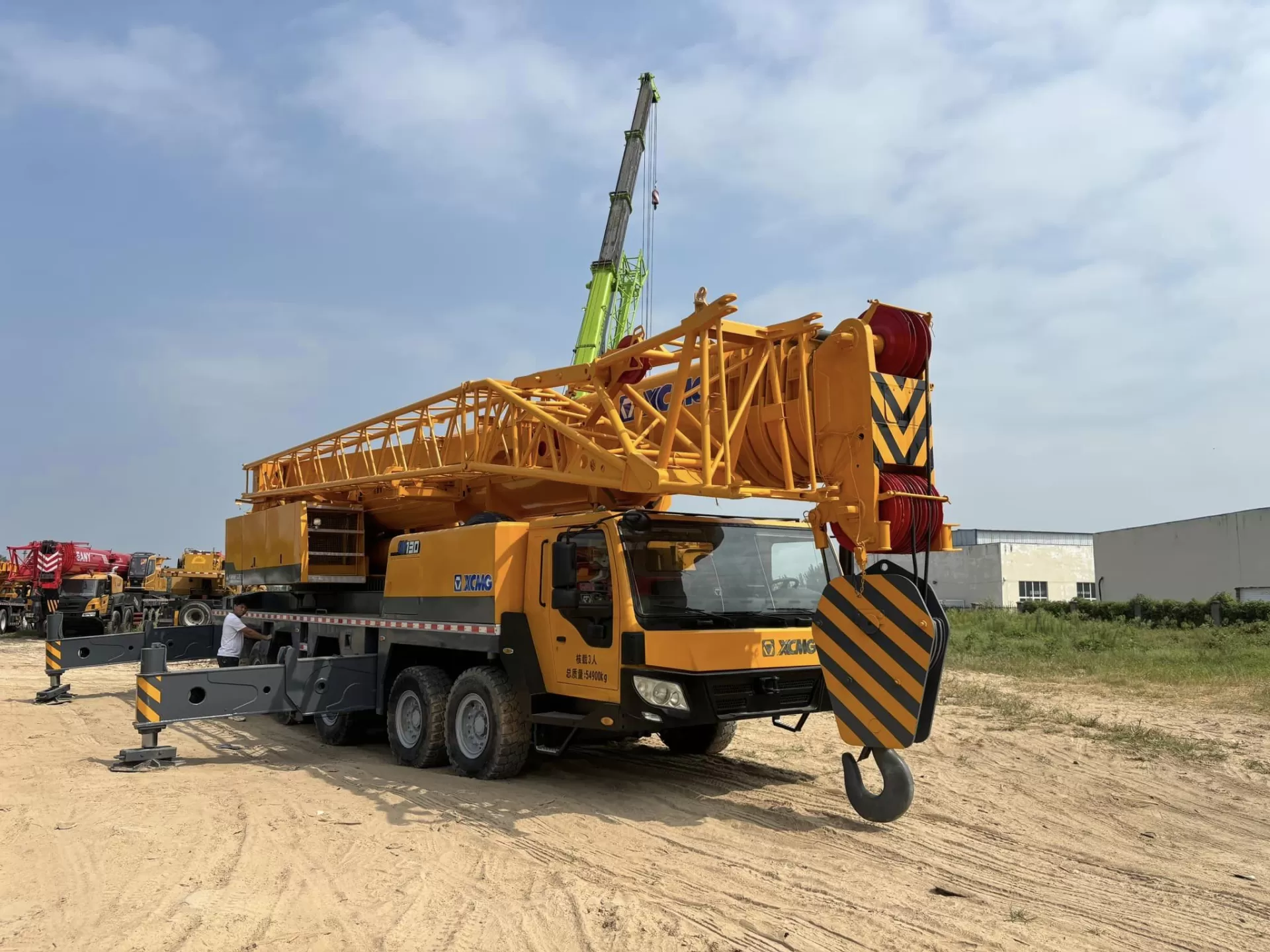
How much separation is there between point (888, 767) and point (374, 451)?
295 inches

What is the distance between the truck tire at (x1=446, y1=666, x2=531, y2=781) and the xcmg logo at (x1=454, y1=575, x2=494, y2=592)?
67cm

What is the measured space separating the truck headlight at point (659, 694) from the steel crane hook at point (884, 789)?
1176mm

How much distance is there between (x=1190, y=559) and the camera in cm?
3631

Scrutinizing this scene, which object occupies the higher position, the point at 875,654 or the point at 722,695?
the point at 875,654

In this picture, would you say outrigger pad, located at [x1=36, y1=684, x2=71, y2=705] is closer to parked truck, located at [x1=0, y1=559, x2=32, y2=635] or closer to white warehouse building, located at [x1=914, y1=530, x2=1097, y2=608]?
parked truck, located at [x1=0, y1=559, x2=32, y2=635]

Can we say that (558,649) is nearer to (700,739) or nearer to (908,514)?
(700,739)

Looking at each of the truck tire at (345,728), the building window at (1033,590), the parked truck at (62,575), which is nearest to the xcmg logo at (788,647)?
the truck tire at (345,728)

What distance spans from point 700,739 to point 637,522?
2.88m

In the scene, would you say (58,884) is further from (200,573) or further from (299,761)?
(200,573)

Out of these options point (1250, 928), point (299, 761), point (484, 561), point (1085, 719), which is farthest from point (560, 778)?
point (1085, 719)

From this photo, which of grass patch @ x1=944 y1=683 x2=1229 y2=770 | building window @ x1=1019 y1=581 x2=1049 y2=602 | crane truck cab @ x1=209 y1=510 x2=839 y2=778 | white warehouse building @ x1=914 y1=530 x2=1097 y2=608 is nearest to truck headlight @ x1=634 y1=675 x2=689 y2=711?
crane truck cab @ x1=209 y1=510 x2=839 y2=778

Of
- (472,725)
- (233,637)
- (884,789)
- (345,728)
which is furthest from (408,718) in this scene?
(884,789)

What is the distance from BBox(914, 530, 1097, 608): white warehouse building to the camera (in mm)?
47312

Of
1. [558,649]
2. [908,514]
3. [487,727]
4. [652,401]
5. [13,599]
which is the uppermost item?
[652,401]
